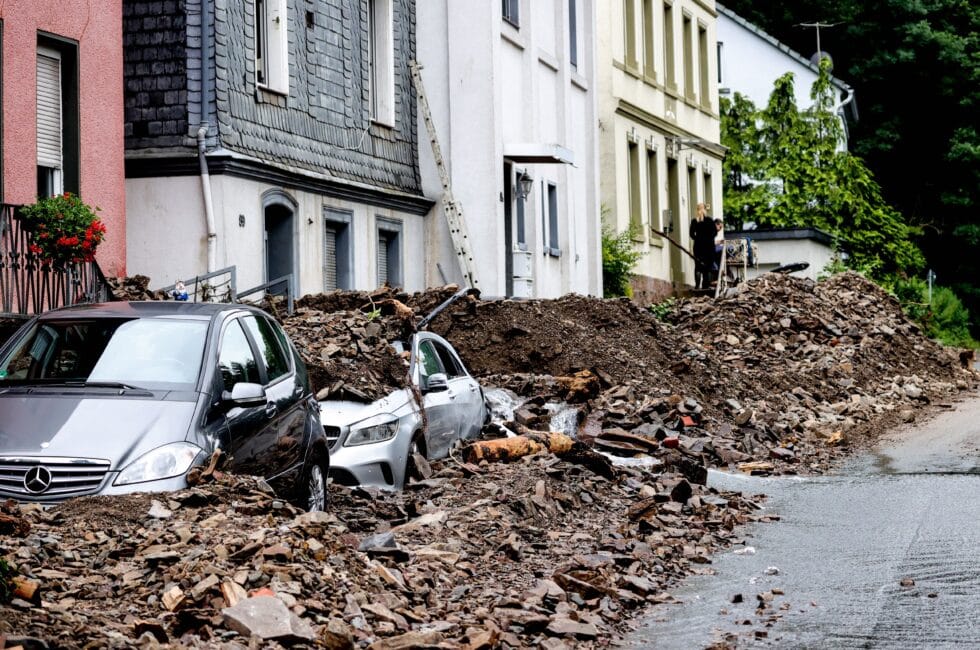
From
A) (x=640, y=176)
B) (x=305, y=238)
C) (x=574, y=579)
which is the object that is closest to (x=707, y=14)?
(x=640, y=176)

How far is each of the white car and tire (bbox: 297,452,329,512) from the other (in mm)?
1431

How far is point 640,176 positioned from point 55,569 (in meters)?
33.2

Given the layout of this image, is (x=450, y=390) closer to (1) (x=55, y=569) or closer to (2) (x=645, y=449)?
(2) (x=645, y=449)

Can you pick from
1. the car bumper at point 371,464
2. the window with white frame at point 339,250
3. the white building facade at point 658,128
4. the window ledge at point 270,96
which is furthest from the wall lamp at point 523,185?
the car bumper at point 371,464

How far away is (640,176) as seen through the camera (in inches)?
1572

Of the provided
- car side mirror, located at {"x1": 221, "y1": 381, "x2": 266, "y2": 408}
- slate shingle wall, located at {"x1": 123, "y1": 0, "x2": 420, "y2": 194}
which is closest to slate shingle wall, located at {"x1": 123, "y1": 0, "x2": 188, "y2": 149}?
slate shingle wall, located at {"x1": 123, "y1": 0, "x2": 420, "y2": 194}

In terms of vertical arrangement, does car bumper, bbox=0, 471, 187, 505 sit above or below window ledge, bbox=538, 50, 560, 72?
below

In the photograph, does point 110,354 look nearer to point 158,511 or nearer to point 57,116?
point 158,511

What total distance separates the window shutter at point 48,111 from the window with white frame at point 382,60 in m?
9.29

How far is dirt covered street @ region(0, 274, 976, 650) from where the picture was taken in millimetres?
7523

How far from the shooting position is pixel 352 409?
13.2 meters

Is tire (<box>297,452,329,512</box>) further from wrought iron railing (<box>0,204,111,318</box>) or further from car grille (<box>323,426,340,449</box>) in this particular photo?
wrought iron railing (<box>0,204,111,318</box>)

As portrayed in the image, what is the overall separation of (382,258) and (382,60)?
11.2 ft

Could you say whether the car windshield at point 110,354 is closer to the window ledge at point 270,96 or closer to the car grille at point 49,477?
the car grille at point 49,477
